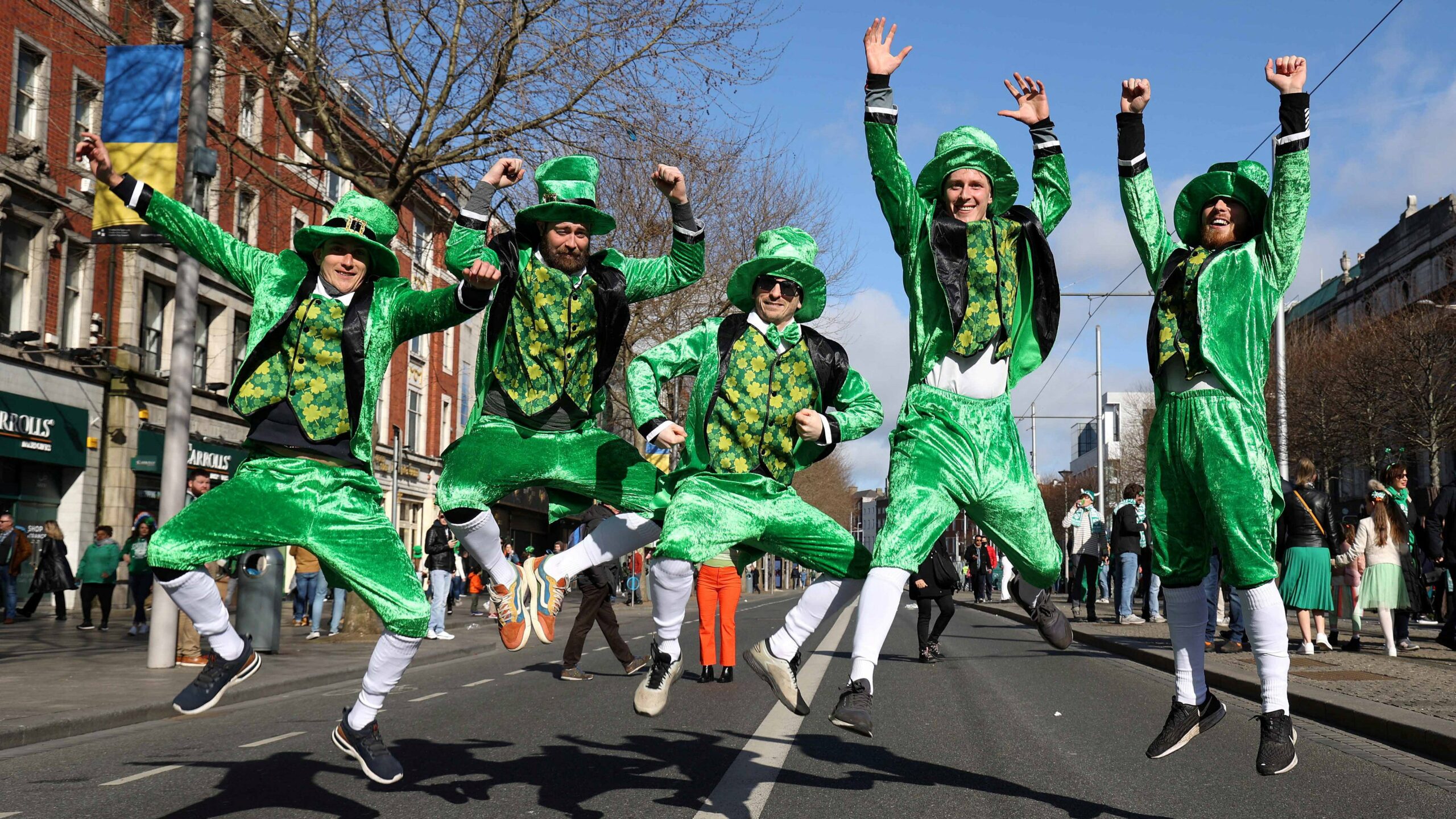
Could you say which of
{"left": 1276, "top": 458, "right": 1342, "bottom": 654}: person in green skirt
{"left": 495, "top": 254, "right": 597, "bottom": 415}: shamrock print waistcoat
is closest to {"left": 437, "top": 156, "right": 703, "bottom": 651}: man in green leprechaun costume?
{"left": 495, "top": 254, "right": 597, "bottom": 415}: shamrock print waistcoat

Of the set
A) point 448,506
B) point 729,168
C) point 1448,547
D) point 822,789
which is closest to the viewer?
point 448,506

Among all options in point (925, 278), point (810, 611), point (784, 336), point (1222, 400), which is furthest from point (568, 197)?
point (1222, 400)

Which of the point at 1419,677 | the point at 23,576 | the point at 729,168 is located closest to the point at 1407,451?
the point at 729,168

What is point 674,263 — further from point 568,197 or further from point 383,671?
point 383,671

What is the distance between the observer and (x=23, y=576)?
2248 cm

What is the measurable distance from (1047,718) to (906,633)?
11.0 meters

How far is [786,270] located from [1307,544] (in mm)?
9235

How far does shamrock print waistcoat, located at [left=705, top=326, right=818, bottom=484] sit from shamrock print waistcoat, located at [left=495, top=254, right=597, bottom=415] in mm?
704

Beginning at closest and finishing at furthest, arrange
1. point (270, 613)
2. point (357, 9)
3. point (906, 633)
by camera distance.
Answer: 1. point (270, 613)
2. point (357, 9)
3. point (906, 633)

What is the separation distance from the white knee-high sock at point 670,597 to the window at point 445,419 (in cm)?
4139

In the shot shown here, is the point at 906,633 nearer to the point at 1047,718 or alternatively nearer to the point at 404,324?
the point at 1047,718

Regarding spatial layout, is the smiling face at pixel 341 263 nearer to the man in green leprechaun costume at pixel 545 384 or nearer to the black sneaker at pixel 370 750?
the man in green leprechaun costume at pixel 545 384

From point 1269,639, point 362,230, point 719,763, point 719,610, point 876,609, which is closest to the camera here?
point 876,609

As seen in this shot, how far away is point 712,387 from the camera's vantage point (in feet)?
17.4
